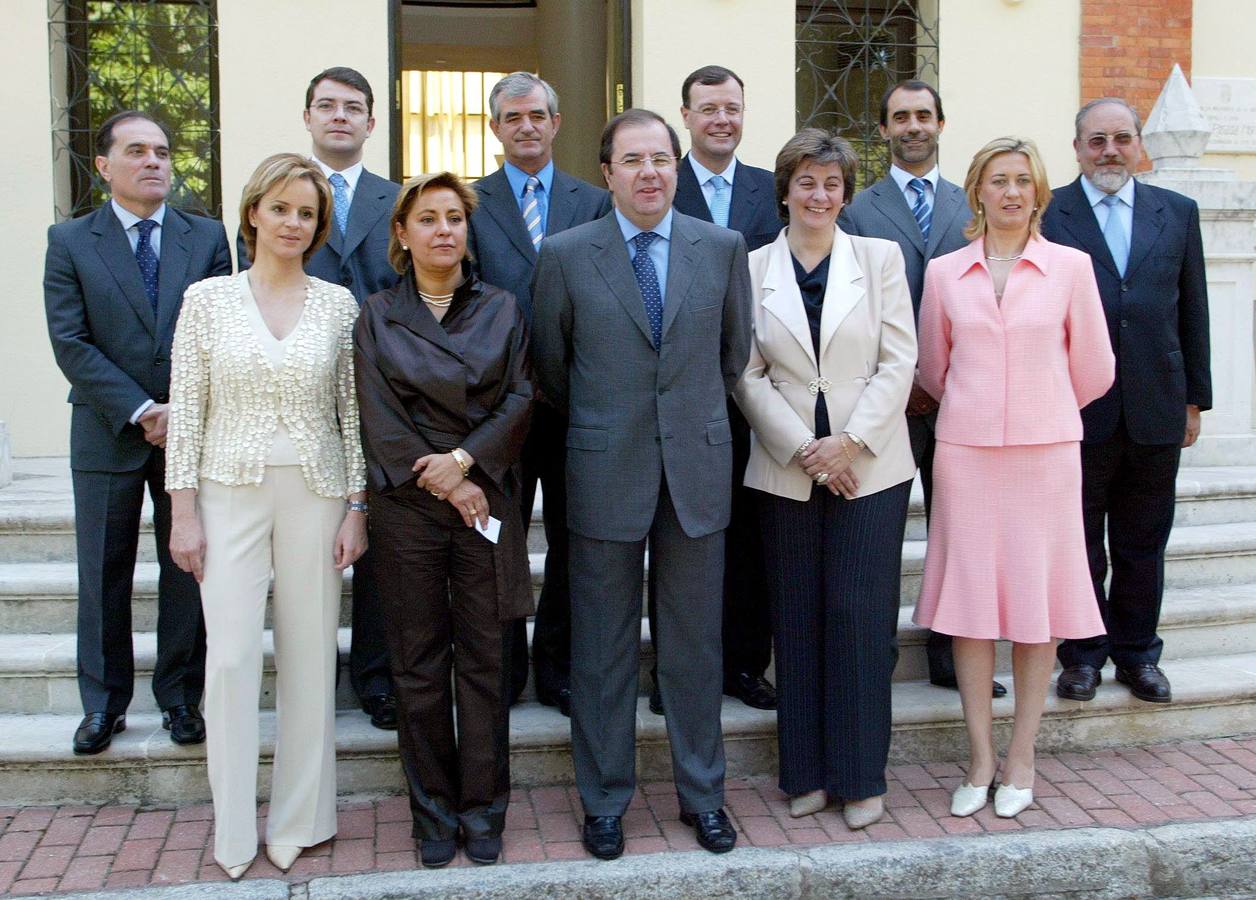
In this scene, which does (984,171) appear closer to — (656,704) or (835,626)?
(835,626)

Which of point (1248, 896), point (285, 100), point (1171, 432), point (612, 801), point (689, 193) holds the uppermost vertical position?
point (285, 100)

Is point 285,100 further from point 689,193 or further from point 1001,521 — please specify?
point 1001,521

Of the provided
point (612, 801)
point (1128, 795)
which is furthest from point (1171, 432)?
Answer: point (612, 801)

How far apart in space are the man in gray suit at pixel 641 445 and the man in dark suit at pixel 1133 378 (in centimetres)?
167

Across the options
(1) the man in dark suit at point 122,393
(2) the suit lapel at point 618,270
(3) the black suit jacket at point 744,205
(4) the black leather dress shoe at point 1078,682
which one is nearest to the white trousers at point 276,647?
(1) the man in dark suit at point 122,393

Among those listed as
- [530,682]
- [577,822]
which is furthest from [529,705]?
[577,822]

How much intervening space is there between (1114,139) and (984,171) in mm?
977

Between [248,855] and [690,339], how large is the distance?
2142 mm

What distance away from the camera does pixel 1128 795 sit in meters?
4.52

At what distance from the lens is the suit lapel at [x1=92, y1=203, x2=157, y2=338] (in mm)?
4316

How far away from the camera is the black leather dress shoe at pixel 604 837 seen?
4004 mm

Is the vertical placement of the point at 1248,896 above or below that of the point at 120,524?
below

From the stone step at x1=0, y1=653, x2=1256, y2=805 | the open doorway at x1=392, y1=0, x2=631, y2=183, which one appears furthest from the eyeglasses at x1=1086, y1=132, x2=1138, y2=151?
the open doorway at x1=392, y1=0, x2=631, y2=183

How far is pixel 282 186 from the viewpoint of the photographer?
3836 millimetres
